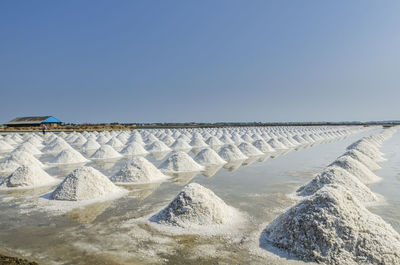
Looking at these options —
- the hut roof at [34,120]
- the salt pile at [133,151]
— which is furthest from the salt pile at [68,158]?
the hut roof at [34,120]

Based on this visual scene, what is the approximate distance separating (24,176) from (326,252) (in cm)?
739

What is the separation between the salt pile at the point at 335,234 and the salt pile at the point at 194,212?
2.94 ft

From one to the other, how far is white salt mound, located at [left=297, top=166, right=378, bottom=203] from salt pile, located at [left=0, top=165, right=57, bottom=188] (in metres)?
6.64

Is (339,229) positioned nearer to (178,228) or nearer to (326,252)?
(326,252)

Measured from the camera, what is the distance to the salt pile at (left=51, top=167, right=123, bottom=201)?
6.05 m

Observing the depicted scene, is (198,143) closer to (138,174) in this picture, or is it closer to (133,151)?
(133,151)

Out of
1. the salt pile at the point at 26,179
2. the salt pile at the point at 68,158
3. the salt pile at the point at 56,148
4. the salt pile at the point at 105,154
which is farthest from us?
the salt pile at the point at 56,148

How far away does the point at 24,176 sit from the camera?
748 centimetres

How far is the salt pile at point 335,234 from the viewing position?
3367 millimetres

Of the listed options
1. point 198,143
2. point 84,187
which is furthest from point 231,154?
point 84,187

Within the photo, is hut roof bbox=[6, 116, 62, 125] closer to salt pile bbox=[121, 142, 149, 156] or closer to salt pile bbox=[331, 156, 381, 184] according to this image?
salt pile bbox=[121, 142, 149, 156]

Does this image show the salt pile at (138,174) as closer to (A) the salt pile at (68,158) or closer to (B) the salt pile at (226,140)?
(A) the salt pile at (68,158)

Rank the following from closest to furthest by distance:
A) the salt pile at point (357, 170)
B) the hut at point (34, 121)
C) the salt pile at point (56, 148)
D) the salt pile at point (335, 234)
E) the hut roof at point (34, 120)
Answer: the salt pile at point (335, 234) < the salt pile at point (357, 170) < the salt pile at point (56, 148) < the hut at point (34, 121) < the hut roof at point (34, 120)

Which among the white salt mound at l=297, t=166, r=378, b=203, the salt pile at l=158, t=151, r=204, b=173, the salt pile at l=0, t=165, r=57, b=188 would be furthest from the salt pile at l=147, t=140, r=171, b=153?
the white salt mound at l=297, t=166, r=378, b=203
